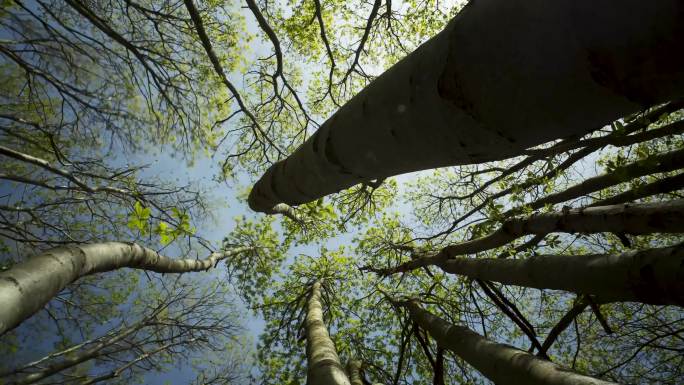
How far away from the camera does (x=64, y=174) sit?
13.8 feet

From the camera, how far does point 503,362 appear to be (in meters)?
2.54

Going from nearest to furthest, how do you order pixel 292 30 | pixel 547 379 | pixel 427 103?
pixel 427 103, pixel 547 379, pixel 292 30

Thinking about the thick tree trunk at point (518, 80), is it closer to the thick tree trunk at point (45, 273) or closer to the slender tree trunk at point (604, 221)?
the thick tree trunk at point (45, 273)

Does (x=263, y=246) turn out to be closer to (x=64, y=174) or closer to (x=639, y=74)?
(x=64, y=174)

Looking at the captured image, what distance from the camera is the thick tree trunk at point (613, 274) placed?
1893mm

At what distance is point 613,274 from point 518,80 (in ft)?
8.30

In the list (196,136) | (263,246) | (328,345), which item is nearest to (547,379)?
(328,345)

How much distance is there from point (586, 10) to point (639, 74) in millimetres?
144

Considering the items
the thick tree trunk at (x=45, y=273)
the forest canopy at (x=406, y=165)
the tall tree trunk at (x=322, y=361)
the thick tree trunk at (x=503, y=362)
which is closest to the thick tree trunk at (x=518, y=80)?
the forest canopy at (x=406, y=165)

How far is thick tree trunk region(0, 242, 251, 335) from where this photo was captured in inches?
58.3

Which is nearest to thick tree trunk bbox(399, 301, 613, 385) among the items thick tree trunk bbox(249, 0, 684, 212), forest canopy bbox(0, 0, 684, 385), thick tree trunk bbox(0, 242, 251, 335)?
forest canopy bbox(0, 0, 684, 385)

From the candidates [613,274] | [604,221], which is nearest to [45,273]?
[613,274]

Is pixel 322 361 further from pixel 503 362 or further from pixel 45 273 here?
pixel 45 273

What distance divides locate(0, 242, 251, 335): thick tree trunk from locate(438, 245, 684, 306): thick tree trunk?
3715mm
